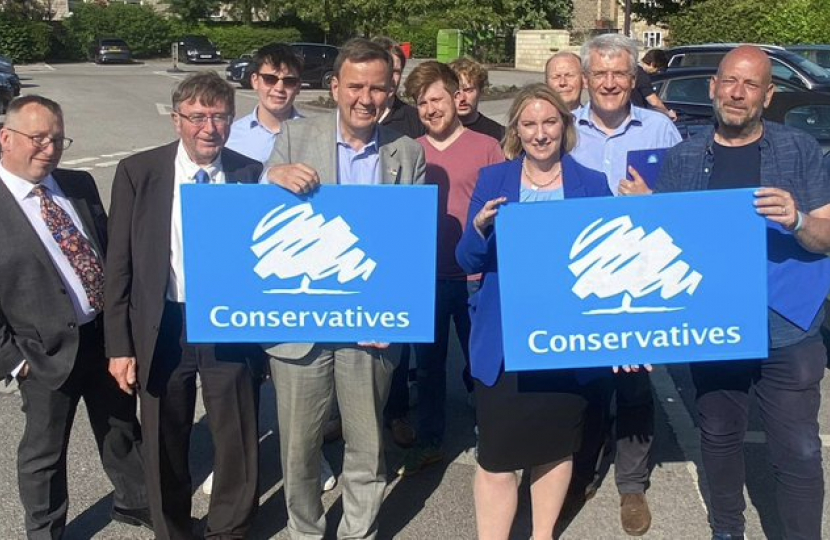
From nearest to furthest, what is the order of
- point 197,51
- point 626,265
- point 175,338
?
point 626,265 → point 175,338 → point 197,51

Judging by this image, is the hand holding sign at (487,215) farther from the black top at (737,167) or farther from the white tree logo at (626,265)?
the black top at (737,167)

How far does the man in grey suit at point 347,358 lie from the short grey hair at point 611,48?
1025mm

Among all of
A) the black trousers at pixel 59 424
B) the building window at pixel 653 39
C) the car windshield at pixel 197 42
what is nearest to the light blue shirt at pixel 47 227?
the black trousers at pixel 59 424

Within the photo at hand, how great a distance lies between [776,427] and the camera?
3.33 m

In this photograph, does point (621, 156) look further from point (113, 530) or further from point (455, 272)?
point (113, 530)

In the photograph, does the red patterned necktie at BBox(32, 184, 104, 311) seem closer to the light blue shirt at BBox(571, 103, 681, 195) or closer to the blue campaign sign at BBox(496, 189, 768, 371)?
the blue campaign sign at BBox(496, 189, 768, 371)

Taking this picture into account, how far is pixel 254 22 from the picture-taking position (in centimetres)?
5431

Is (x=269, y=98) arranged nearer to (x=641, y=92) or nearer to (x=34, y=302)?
(x=34, y=302)

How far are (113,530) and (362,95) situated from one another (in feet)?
7.25

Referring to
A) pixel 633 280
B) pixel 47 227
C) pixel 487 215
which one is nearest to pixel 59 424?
pixel 47 227

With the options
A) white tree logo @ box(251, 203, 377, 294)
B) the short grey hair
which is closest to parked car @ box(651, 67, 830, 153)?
the short grey hair

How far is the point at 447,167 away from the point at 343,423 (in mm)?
1340

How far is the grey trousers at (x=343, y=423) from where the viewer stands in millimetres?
3361

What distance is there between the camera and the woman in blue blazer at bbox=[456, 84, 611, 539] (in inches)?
129
